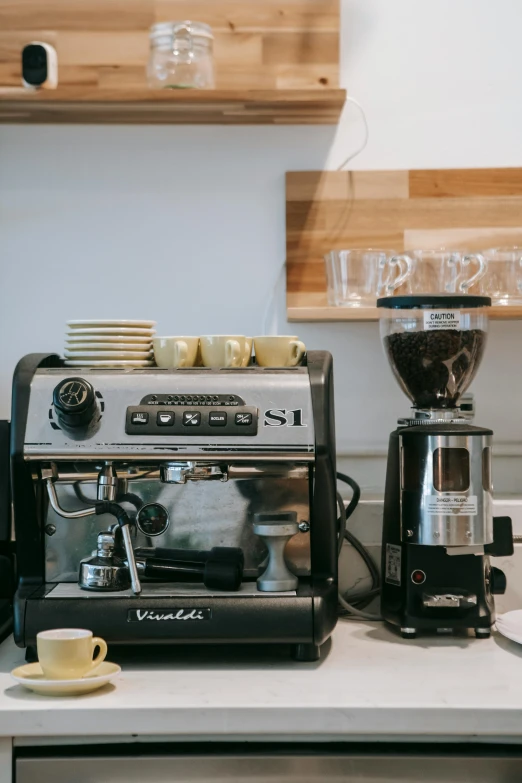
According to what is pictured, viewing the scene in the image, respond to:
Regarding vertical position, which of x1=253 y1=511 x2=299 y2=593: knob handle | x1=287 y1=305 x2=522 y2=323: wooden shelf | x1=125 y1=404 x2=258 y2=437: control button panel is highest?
x1=287 y1=305 x2=522 y2=323: wooden shelf

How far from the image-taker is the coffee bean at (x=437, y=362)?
4.34ft

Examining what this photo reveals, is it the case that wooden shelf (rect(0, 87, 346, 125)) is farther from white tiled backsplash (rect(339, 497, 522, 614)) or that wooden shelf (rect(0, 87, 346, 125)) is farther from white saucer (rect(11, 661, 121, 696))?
white saucer (rect(11, 661, 121, 696))

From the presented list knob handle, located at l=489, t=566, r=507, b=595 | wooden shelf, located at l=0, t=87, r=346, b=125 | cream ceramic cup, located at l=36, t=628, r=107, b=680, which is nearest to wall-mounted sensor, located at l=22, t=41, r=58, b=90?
wooden shelf, located at l=0, t=87, r=346, b=125

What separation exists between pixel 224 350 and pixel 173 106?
470mm

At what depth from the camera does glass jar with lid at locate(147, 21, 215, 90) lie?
4.80 feet

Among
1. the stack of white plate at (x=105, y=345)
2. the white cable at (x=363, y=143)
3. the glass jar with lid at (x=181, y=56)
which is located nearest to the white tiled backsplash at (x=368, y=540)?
the stack of white plate at (x=105, y=345)

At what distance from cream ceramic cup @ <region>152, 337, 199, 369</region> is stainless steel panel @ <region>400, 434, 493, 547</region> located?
1.09 ft

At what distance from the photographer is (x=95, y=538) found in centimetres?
Result: 123

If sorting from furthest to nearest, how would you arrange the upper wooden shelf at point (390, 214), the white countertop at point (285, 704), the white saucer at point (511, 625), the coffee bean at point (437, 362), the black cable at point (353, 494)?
A: 1. the upper wooden shelf at point (390, 214)
2. the black cable at point (353, 494)
3. the coffee bean at point (437, 362)
4. the white saucer at point (511, 625)
5. the white countertop at point (285, 704)

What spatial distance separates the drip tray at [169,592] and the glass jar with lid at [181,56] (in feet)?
2.56

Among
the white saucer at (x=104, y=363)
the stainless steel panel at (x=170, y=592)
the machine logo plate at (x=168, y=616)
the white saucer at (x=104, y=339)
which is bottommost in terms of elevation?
the machine logo plate at (x=168, y=616)

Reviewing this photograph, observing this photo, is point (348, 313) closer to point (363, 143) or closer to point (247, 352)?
point (247, 352)

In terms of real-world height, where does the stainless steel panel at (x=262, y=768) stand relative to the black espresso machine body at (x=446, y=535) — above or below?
below

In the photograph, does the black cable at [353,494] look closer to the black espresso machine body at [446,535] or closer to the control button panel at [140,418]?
the black espresso machine body at [446,535]
